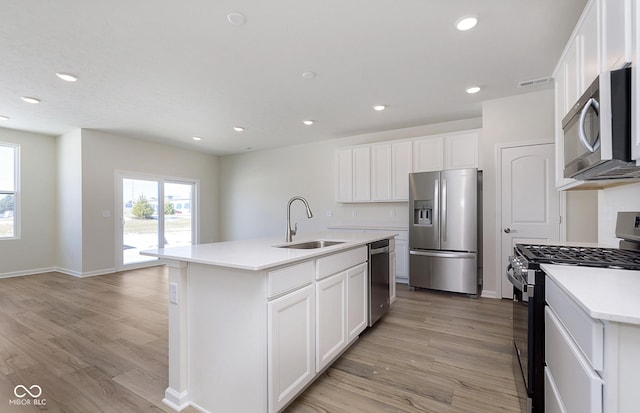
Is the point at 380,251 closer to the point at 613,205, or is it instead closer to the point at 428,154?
the point at 613,205

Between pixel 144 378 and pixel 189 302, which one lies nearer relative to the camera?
pixel 189 302

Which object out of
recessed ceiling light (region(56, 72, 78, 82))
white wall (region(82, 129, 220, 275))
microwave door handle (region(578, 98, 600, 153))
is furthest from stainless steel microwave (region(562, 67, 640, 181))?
white wall (region(82, 129, 220, 275))

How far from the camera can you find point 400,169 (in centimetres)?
465

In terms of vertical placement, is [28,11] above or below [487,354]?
above

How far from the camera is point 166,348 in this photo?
250cm

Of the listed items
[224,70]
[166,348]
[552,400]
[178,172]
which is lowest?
[166,348]

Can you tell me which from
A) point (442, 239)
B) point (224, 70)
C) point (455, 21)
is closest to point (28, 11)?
point (224, 70)

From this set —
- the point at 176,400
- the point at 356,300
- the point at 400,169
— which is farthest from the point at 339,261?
the point at 400,169

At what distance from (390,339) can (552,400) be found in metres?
1.47

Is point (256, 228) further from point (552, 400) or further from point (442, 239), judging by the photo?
point (552, 400)

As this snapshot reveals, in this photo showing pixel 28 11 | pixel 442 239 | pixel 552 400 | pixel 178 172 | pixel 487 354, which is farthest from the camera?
pixel 178 172

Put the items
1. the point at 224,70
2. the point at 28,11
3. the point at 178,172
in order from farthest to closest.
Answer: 1. the point at 178,172
2. the point at 224,70
3. the point at 28,11

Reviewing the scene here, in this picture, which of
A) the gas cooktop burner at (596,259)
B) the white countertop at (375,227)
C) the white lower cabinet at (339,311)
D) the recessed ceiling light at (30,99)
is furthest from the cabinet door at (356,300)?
the recessed ceiling light at (30,99)

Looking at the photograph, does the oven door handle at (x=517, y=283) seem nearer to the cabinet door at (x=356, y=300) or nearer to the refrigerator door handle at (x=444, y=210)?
the cabinet door at (x=356, y=300)
